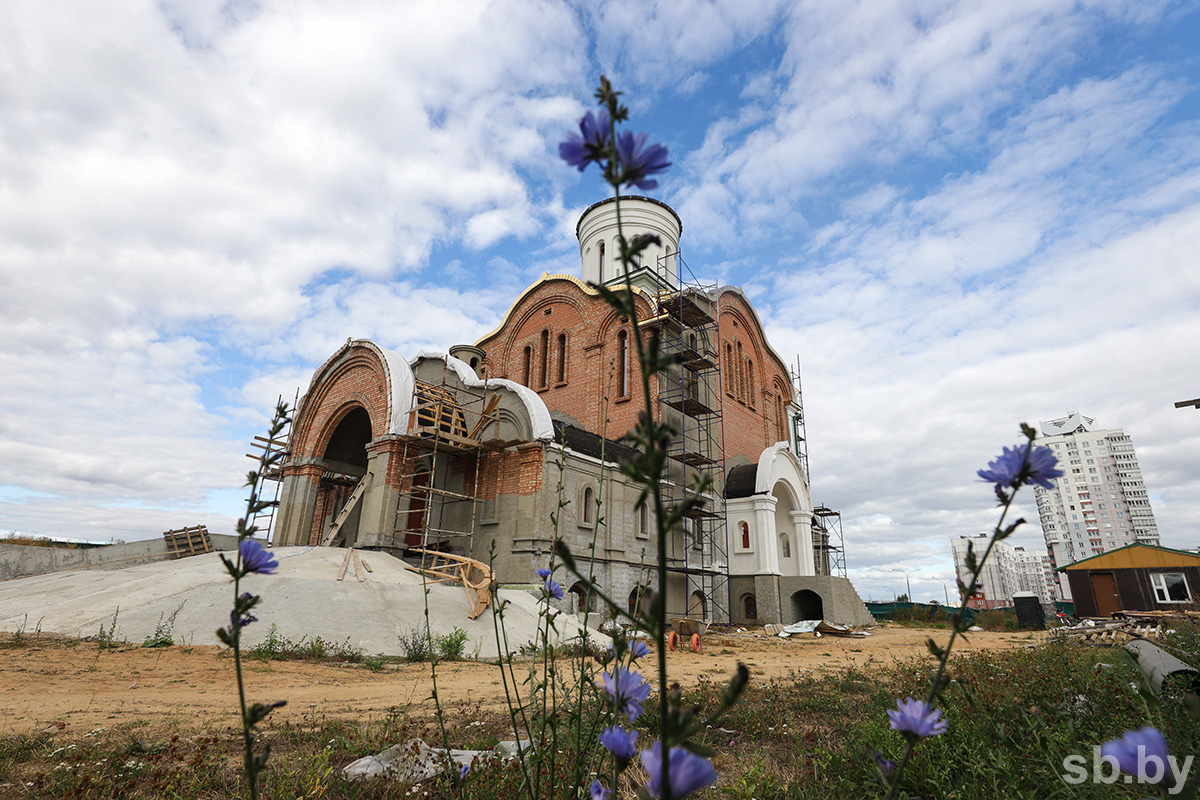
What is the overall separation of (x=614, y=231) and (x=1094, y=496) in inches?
3483

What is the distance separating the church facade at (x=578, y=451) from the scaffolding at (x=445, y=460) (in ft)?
0.21

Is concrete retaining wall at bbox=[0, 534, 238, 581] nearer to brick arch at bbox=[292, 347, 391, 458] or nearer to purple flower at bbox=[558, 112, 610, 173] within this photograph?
brick arch at bbox=[292, 347, 391, 458]

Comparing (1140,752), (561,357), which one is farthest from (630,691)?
Result: (561,357)

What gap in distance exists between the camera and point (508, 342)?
25125 mm

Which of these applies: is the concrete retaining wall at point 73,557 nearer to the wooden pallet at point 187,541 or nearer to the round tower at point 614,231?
Answer: the wooden pallet at point 187,541

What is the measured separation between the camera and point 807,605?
21.8 m

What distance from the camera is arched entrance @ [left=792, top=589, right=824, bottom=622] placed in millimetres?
21516

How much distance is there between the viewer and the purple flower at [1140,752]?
818mm

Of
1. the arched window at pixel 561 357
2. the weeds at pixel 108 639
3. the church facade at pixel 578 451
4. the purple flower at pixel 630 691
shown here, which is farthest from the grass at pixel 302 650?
the arched window at pixel 561 357

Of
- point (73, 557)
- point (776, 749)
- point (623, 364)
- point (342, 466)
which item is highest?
point (623, 364)

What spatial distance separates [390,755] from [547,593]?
6.94 feet

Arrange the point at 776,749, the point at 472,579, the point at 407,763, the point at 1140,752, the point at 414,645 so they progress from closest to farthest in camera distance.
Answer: the point at 1140,752, the point at 407,763, the point at 776,749, the point at 414,645, the point at 472,579

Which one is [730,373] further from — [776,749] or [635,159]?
[635,159]

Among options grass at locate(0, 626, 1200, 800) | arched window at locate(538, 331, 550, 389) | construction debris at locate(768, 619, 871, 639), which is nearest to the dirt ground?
grass at locate(0, 626, 1200, 800)
